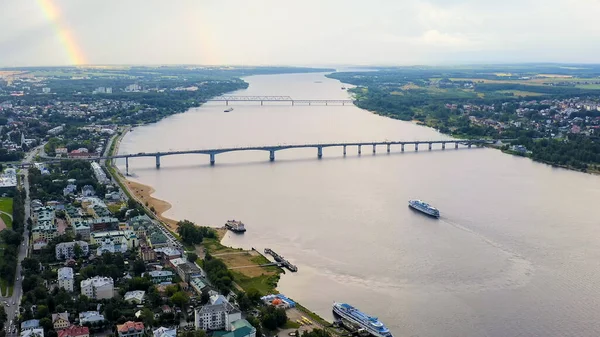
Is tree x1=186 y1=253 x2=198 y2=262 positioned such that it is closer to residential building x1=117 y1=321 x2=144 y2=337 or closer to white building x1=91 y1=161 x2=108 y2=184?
residential building x1=117 y1=321 x2=144 y2=337

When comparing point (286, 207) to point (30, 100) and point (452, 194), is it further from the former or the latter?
point (30, 100)

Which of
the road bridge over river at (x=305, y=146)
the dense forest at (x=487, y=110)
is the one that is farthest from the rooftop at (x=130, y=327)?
the dense forest at (x=487, y=110)

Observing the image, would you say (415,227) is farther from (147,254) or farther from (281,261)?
(147,254)

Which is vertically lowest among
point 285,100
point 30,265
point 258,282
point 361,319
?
point 285,100

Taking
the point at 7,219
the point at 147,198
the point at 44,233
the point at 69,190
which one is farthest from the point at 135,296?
the point at 69,190

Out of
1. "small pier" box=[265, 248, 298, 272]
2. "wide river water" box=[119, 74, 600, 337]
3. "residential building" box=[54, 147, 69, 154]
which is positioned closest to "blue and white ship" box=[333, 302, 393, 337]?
"wide river water" box=[119, 74, 600, 337]

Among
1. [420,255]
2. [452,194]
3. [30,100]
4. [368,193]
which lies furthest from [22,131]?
[420,255]

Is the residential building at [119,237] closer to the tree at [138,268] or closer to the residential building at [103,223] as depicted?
the residential building at [103,223]
